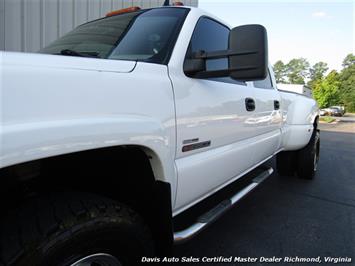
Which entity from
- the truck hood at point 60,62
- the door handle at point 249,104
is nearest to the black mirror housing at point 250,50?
the truck hood at point 60,62

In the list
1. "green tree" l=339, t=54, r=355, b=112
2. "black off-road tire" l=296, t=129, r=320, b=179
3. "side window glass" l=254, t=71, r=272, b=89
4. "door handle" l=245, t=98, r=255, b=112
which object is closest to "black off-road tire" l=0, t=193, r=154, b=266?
"door handle" l=245, t=98, r=255, b=112

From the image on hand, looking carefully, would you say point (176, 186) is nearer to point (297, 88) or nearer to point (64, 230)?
point (64, 230)

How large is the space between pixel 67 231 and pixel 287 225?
255 cm

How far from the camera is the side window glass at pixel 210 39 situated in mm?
2087

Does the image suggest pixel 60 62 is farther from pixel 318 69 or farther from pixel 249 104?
pixel 318 69

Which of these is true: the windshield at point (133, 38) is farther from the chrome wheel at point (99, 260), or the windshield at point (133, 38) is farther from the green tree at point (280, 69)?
the green tree at point (280, 69)

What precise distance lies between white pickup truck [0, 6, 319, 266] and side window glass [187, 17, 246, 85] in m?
0.02

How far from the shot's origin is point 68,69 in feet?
3.80

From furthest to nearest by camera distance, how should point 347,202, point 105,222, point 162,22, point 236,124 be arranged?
1. point 347,202
2. point 236,124
3. point 162,22
4. point 105,222

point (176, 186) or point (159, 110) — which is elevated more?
point (159, 110)

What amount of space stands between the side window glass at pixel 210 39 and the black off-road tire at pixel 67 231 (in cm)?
109

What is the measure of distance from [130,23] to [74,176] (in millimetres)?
1118

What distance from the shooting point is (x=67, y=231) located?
3.79 ft

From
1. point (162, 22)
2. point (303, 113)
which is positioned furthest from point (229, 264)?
point (303, 113)
